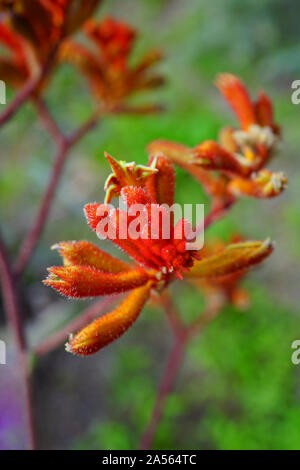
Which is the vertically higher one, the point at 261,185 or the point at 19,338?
the point at 261,185

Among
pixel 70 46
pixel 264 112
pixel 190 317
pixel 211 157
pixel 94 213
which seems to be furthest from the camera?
pixel 190 317

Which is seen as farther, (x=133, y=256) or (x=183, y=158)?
(x=183, y=158)

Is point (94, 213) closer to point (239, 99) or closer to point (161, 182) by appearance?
point (161, 182)

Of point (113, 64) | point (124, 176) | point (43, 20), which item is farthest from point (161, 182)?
point (113, 64)

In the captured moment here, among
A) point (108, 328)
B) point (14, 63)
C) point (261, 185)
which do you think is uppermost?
point (14, 63)

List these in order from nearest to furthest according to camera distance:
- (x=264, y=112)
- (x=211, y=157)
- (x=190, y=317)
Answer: (x=211, y=157)
(x=264, y=112)
(x=190, y=317)

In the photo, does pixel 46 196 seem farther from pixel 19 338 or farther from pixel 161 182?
pixel 161 182

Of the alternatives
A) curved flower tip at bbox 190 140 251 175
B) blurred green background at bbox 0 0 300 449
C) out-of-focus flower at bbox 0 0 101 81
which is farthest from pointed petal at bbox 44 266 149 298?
blurred green background at bbox 0 0 300 449
